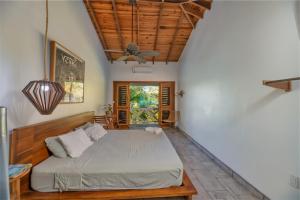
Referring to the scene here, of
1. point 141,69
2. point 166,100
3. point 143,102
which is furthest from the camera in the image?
point 143,102

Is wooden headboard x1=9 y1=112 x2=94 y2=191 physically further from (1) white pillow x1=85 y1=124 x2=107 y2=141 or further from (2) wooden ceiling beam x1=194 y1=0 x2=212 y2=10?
(2) wooden ceiling beam x1=194 y1=0 x2=212 y2=10

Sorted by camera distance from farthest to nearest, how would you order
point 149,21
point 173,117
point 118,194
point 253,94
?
1. point 173,117
2. point 149,21
3. point 253,94
4. point 118,194

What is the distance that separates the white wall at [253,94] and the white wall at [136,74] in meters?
3.40

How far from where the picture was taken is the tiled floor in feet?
7.90

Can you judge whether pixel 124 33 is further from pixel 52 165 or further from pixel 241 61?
pixel 52 165

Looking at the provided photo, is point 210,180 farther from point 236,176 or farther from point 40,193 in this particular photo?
point 40,193

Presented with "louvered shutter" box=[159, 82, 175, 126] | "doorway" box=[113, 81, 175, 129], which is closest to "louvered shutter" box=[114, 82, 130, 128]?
"doorway" box=[113, 81, 175, 129]

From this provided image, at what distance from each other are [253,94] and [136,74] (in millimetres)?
5572

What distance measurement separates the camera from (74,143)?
2.52 metres

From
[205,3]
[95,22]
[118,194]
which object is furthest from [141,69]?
[118,194]

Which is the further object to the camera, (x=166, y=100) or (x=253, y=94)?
(x=166, y=100)

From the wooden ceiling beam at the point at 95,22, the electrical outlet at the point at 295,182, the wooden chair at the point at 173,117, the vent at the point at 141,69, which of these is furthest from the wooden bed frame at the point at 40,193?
the vent at the point at 141,69

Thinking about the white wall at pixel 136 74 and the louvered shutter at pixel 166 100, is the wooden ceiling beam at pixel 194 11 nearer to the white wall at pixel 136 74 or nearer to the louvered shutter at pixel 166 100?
the white wall at pixel 136 74

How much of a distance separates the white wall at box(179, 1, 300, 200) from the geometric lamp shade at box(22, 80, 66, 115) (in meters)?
2.60
